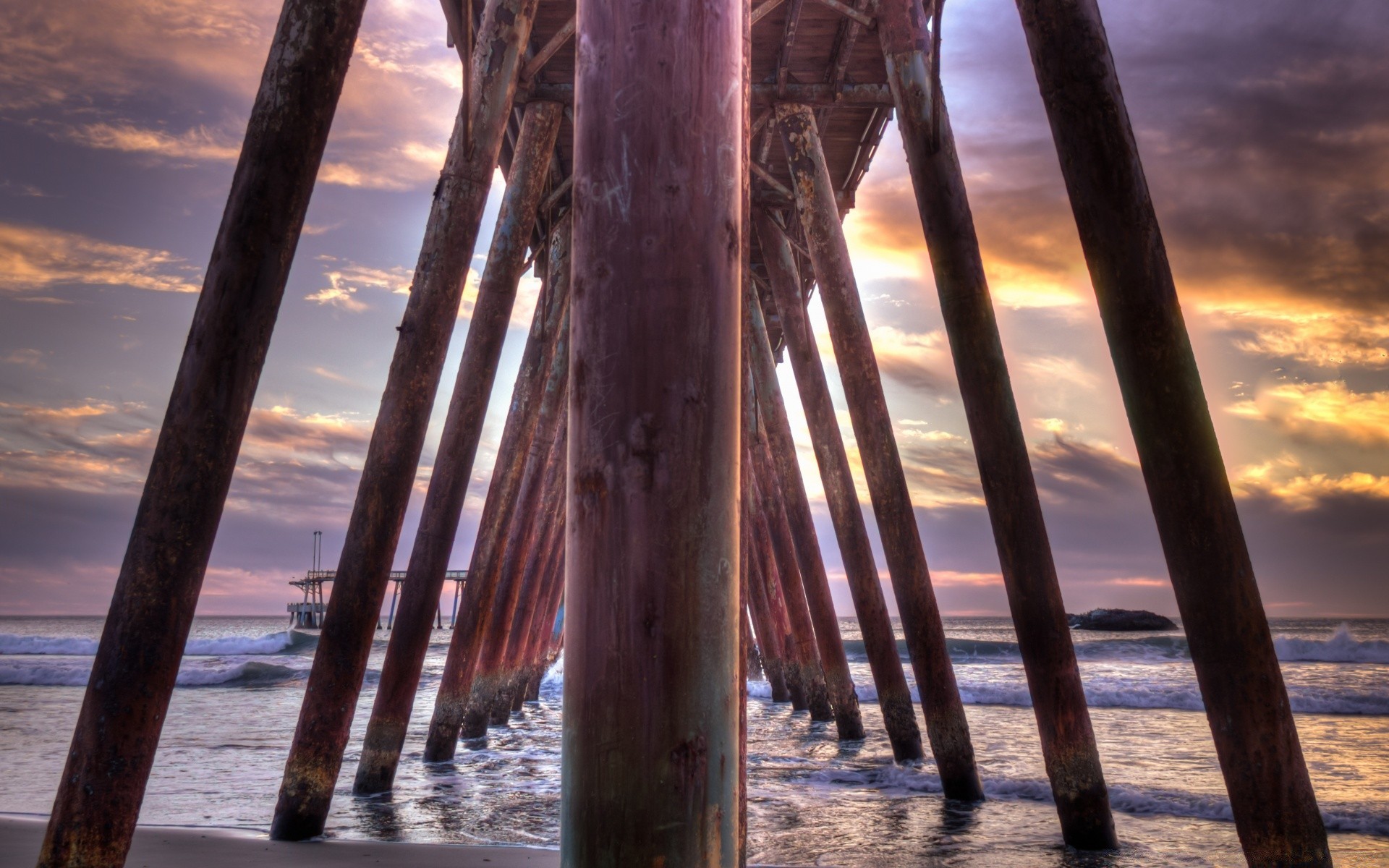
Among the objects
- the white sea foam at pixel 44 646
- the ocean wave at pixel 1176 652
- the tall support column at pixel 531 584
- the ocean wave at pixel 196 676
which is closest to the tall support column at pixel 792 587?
the tall support column at pixel 531 584

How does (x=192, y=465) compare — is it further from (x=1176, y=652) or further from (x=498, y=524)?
(x=1176, y=652)

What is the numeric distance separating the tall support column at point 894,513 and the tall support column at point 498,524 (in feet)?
5.85

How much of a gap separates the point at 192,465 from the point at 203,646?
31418 millimetres

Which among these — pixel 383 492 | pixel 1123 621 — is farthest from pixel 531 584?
pixel 1123 621

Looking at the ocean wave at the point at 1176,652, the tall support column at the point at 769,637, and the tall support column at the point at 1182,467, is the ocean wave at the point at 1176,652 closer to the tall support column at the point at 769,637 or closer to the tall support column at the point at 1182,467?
the tall support column at the point at 769,637

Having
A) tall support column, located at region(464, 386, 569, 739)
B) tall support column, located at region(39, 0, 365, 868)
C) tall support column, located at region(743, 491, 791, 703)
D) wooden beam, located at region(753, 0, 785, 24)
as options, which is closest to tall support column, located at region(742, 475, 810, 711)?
tall support column, located at region(743, 491, 791, 703)

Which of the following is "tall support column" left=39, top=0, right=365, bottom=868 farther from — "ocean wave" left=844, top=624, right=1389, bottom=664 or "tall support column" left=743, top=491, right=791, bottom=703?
"ocean wave" left=844, top=624, right=1389, bottom=664

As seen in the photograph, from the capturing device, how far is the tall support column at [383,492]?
3664 mm

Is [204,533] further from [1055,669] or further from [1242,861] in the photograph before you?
[1242,861]

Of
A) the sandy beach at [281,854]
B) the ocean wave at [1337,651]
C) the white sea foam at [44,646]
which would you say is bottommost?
the white sea foam at [44,646]

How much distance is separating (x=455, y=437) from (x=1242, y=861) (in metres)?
4.11

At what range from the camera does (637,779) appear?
1141 mm

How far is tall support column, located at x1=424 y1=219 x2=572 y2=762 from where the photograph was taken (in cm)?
628

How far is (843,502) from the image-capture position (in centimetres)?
660
